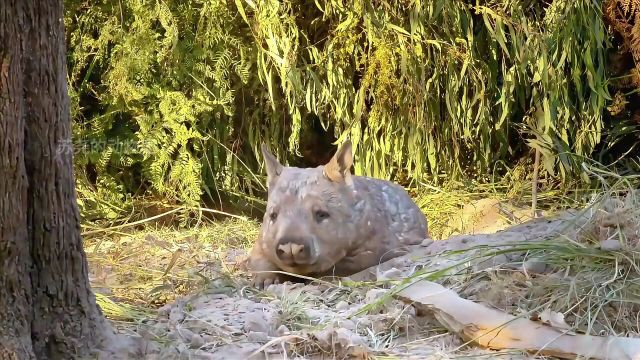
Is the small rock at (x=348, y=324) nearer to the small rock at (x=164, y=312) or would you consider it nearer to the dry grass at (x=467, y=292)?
the dry grass at (x=467, y=292)

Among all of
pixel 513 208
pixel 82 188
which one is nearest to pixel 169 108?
pixel 82 188

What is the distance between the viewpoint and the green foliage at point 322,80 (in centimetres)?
460

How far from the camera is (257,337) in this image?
2.35m

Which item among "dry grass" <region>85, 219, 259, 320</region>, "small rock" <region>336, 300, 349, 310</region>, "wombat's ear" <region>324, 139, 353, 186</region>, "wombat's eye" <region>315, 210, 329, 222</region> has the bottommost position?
"dry grass" <region>85, 219, 259, 320</region>

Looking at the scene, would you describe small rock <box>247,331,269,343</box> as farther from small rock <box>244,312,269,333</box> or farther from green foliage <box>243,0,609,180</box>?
green foliage <box>243,0,609,180</box>

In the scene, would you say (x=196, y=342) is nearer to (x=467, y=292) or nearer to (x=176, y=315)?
(x=176, y=315)

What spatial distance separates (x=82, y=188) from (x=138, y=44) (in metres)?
0.92

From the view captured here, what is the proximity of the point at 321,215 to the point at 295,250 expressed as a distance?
25 centimetres

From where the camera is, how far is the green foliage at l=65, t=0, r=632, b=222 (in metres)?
4.60

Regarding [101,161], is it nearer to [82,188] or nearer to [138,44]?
[82,188]

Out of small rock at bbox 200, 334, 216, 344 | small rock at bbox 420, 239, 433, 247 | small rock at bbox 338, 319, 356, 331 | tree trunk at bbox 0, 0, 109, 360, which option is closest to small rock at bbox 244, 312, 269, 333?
small rock at bbox 200, 334, 216, 344

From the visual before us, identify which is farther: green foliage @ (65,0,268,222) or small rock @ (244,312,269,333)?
green foliage @ (65,0,268,222)

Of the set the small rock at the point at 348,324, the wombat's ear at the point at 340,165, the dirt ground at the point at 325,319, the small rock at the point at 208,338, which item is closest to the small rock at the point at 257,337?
the dirt ground at the point at 325,319

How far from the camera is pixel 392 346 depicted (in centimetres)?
234
